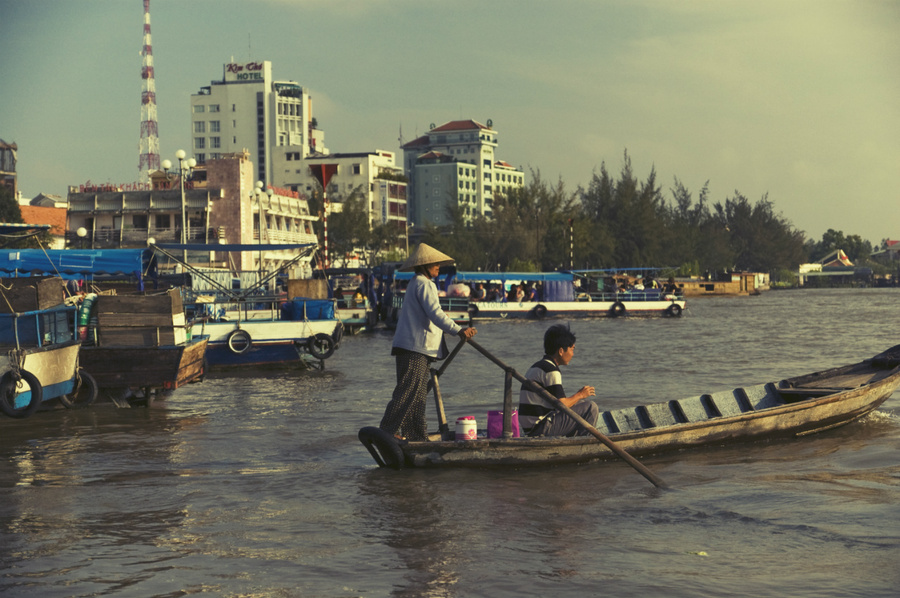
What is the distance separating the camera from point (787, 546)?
20.4 feet

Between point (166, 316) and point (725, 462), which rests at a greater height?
point (166, 316)


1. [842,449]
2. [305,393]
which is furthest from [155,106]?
[842,449]

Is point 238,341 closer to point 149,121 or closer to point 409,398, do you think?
point 409,398

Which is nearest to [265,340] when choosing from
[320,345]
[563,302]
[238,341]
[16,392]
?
[238,341]

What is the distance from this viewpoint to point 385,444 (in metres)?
8.27

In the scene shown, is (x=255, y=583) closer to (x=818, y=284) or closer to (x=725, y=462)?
(x=725, y=462)

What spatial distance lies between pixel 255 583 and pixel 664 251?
85.9m

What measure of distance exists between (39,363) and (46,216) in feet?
193

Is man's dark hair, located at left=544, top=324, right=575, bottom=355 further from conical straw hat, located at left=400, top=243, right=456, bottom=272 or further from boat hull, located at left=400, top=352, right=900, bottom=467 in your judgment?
conical straw hat, located at left=400, top=243, right=456, bottom=272

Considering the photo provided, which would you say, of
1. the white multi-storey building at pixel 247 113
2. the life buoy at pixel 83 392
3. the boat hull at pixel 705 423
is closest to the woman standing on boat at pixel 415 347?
the boat hull at pixel 705 423

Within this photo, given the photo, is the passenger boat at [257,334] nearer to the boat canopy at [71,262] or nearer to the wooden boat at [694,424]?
the boat canopy at [71,262]

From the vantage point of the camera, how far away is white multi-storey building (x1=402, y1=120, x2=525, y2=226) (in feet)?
421

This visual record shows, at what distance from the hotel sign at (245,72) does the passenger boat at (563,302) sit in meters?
85.5

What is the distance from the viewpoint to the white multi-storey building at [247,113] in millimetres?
123812
